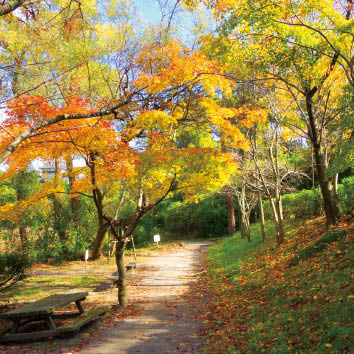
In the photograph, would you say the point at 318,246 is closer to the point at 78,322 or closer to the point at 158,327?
the point at 158,327

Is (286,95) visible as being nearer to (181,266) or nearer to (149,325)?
(181,266)

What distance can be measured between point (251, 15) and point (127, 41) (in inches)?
268

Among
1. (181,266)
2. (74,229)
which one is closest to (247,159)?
(181,266)

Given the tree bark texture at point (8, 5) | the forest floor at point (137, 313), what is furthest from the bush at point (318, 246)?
the tree bark texture at point (8, 5)

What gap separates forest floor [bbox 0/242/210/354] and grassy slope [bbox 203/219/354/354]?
48 centimetres

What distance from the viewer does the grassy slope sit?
4.00 m

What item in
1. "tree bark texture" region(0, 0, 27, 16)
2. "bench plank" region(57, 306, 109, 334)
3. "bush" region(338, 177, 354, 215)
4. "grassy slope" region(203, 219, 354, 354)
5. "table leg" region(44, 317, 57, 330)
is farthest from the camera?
"bush" region(338, 177, 354, 215)

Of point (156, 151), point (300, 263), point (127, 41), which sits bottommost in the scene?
point (300, 263)

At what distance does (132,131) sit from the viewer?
9383 millimetres

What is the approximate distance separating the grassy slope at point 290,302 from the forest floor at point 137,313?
19.0 inches

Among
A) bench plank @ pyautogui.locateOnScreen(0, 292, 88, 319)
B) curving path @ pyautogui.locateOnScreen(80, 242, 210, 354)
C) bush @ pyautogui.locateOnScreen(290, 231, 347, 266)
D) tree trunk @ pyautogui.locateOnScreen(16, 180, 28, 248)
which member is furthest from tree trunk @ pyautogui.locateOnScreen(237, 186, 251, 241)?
tree trunk @ pyautogui.locateOnScreen(16, 180, 28, 248)

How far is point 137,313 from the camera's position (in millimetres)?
6668

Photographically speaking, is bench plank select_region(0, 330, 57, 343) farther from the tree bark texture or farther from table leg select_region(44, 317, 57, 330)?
the tree bark texture

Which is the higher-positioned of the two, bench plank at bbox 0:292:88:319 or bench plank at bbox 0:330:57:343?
bench plank at bbox 0:292:88:319
